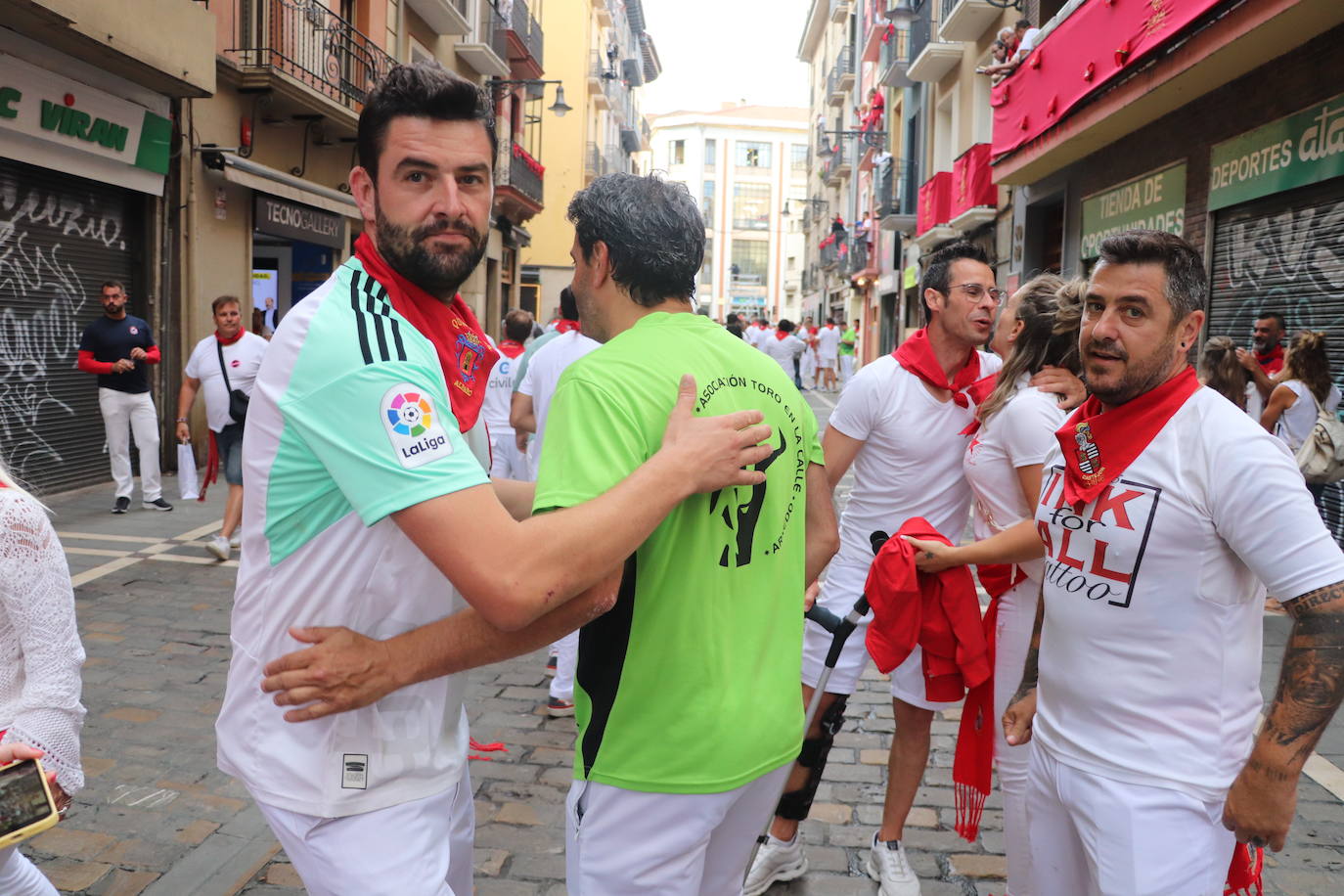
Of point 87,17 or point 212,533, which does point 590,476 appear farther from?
point 87,17

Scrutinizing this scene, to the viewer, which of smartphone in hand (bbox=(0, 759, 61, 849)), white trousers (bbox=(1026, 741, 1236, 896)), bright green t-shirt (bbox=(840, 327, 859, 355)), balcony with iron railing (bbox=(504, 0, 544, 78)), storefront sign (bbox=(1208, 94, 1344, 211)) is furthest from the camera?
bright green t-shirt (bbox=(840, 327, 859, 355))

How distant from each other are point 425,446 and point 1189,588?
1.58 meters

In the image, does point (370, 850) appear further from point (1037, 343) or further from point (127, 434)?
point (127, 434)

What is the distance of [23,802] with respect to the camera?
6.35ft

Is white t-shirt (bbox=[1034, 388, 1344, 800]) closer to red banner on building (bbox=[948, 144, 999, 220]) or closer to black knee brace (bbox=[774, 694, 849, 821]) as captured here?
black knee brace (bbox=[774, 694, 849, 821])

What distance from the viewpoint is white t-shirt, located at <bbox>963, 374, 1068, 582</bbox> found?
3.35 m

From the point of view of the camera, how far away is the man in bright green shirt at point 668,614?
77.7 inches

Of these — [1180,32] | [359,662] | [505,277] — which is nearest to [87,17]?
[1180,32]

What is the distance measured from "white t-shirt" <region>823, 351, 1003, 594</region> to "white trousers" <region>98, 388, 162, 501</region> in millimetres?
8352

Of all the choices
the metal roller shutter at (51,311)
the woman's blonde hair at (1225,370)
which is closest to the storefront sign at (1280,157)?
the woman's blonde hair at (1225,370)

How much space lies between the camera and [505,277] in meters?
32.8

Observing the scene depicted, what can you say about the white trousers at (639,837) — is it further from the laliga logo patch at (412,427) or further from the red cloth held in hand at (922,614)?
the red cloth held in hand at (922,614)

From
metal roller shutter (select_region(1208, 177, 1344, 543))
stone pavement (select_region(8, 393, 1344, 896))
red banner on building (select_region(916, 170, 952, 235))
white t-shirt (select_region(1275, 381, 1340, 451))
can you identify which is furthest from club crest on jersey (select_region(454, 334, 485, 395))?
red banner on building (select_region(916, 170, 952, 235))

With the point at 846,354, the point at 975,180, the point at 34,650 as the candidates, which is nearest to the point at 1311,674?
the point at 34,650
